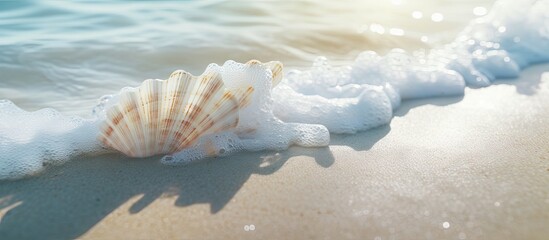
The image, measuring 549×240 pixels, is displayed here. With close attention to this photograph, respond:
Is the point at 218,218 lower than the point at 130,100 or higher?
lower

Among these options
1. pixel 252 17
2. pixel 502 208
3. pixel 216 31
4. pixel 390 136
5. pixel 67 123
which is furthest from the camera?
pixel 252 17

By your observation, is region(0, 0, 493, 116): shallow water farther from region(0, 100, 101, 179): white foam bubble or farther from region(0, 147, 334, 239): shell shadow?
region(0, 147, 334, 239): shell shadow

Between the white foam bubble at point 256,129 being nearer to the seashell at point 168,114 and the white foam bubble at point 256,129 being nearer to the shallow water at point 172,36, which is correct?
the seashell at point 168,114

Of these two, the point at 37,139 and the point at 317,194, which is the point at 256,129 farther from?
the point at 37,139

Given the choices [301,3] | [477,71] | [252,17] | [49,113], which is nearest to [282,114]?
[49,113]

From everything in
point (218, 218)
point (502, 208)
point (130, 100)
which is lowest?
point (502, 208)

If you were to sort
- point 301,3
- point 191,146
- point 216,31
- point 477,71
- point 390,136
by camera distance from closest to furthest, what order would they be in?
point 191,146
point 390,136
point 477,71
point 216,31
point 301,3

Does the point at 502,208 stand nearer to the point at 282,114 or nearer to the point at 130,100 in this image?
the point at 282,114

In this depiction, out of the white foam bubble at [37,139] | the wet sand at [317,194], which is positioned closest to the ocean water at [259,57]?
the white foam bubble at [37,139]
